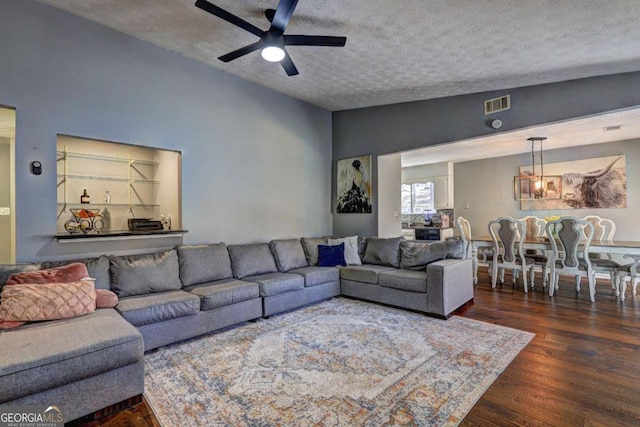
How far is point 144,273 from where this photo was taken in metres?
3.17

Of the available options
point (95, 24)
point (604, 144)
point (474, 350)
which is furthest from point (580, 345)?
point (95, 24)

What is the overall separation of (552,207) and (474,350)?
17.3 ft

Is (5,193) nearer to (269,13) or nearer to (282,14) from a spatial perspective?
(269,13)

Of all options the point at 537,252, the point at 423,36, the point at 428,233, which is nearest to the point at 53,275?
the point at 423,36

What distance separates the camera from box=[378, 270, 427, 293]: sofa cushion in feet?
12.4

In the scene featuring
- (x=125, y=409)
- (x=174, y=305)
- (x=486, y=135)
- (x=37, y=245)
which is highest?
(x=486, y=135)

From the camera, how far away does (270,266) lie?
13.9 ft

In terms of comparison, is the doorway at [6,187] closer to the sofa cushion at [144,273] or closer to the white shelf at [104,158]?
the white shelf at [104,158]

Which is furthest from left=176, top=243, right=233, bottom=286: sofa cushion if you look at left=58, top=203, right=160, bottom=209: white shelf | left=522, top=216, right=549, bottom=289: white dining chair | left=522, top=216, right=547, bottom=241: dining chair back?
left=522, top=216, right=547, bottom=241: dining chair back

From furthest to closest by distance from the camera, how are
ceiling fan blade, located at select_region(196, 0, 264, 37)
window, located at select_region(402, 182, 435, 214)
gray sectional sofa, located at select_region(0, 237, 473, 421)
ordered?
→ window, located at select_region(402, 182, 435, 214)
ceiling fan blade, located at select_region(196, 0, 264, 37)
gray sectional sofa, located at select_region(0, 237, 473, 421)

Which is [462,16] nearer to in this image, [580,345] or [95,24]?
[580,345]

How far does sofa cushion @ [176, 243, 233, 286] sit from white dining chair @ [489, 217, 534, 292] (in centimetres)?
423

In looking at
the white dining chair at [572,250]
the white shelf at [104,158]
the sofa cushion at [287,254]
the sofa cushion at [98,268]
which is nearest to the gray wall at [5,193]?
the white shelf at [104,158]

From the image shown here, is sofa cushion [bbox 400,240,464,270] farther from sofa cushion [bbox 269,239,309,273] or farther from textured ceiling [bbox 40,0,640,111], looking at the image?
textured ceiling [bbox 40,0,640,111]
